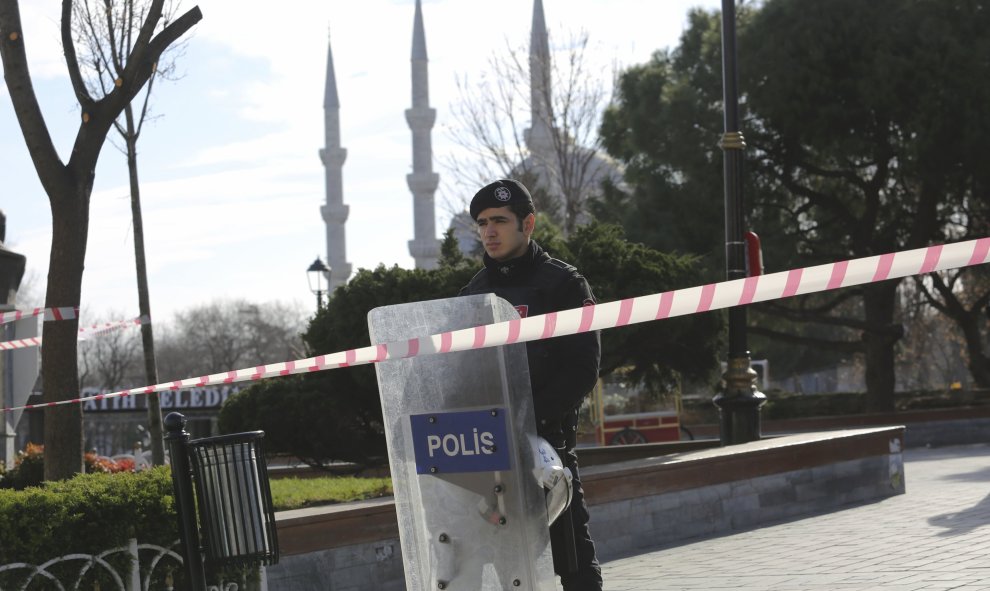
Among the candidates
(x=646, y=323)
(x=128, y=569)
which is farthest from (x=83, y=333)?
(x=128, y=569)

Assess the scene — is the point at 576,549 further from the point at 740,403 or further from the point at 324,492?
the point at 740,403

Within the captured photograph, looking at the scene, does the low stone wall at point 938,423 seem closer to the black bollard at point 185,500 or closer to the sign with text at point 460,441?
the black bollard at point 185,500

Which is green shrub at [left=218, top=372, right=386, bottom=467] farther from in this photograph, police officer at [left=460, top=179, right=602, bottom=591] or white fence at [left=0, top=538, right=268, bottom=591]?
police officer at [left=460, top=179, right=602, bottom=591]

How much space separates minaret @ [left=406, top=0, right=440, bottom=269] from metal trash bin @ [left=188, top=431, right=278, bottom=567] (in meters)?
65.8

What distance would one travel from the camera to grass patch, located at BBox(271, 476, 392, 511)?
8917mm

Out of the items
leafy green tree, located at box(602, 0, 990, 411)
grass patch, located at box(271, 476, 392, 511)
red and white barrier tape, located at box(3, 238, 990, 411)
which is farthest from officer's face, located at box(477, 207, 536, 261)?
leafy green tree, located at box(602, 0, 990, 411)

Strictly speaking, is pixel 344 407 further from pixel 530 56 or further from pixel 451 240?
pixel 530 56

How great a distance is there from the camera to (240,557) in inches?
195

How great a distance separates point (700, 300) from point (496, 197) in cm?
82

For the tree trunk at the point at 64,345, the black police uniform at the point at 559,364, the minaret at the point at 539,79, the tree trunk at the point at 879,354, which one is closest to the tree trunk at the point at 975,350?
the tree trunk at the point at 879,354

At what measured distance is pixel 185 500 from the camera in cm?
489

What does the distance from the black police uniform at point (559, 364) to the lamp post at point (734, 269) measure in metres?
8.02

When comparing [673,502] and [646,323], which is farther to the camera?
[646,323]

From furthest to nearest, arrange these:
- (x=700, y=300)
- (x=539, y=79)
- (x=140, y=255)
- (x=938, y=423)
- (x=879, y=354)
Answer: (x=539, y=79), (x=879, y=354), (x=938, y=423), (x=140, y=255), (x=700, y=300)
